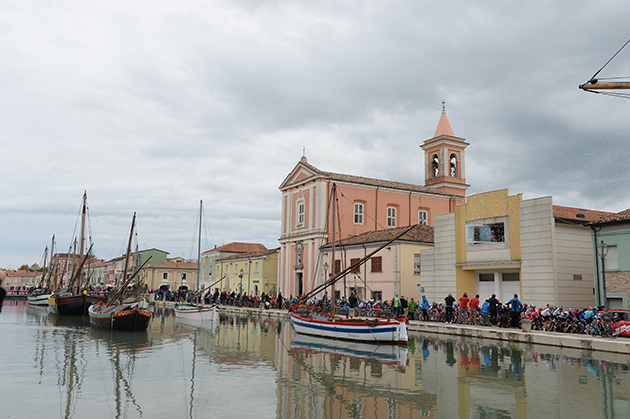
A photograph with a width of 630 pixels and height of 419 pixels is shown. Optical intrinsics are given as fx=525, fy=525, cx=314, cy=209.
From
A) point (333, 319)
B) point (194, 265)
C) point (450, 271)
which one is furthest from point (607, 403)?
point (194, 265)

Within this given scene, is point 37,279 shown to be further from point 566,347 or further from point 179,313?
point 566,347

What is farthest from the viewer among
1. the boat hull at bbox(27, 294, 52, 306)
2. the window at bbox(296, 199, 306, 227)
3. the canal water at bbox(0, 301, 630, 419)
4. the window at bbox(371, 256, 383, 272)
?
the boat hull at bbox(27, 294, 52, 306)

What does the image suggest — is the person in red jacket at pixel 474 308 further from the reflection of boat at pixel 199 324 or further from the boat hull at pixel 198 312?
the boat hull at pixel 198 312

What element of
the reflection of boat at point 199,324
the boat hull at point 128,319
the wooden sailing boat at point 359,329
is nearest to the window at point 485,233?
the wooden sailing boat at point 359,329

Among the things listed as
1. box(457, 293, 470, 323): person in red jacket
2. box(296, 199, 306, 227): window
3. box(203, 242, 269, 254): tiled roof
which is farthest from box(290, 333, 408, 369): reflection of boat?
box(203, 242, 269, 254): tiled roof

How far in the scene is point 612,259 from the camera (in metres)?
26.0

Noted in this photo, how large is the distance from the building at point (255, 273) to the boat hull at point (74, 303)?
1461 centimetres

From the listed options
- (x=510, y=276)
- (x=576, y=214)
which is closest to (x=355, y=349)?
(x=510, y=276)

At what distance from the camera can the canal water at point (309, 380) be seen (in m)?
11.6

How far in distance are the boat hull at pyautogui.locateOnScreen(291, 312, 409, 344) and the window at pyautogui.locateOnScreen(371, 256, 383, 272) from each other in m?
14.1

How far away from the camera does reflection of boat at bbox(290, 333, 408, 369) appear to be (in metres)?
19.4

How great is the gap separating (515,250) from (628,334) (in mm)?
8803

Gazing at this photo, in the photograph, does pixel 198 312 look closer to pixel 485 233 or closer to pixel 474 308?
pixel 474 308

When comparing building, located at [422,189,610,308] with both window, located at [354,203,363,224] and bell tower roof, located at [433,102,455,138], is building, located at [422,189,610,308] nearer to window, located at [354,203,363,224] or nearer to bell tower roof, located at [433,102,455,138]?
window, located at [354,203,363,224]
